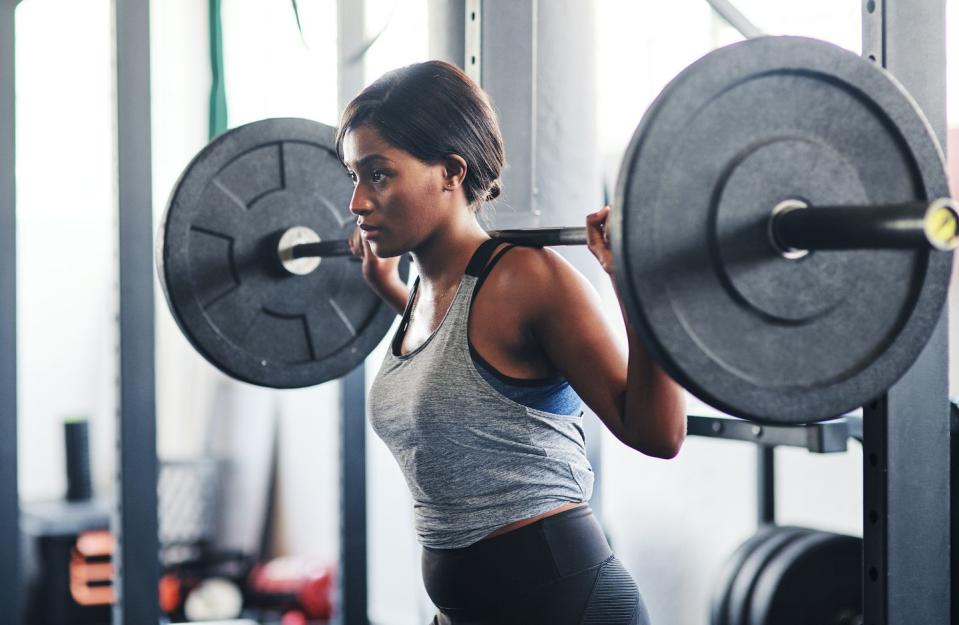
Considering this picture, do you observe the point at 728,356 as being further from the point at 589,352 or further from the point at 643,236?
the point at 589,352

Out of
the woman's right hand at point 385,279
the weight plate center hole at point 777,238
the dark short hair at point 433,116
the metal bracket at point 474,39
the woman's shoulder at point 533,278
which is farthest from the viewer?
the woman's right hand at point 385,279

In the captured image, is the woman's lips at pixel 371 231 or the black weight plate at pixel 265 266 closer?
the woman's lips at pixel 371 231

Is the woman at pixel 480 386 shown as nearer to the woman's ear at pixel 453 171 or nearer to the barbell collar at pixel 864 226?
the woman's ear at pixel 453 171

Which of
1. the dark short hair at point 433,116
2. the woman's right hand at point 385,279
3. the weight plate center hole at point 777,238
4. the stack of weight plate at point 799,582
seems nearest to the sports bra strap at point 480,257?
the dark short hair at point 433,116

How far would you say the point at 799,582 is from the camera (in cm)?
196

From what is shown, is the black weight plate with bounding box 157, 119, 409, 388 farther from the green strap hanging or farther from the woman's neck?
the green strap hanging

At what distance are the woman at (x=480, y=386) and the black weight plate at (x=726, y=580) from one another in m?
0.83

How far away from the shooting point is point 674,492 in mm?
2666

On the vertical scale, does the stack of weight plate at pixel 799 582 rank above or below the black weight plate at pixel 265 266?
below

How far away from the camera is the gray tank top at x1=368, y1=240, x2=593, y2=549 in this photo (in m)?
1.23

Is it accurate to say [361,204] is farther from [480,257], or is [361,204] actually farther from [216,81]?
[216,81]

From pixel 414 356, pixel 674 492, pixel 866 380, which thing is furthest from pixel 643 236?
pixel 674 492

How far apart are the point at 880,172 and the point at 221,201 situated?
1.20 meters

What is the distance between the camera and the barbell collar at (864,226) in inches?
32.6
